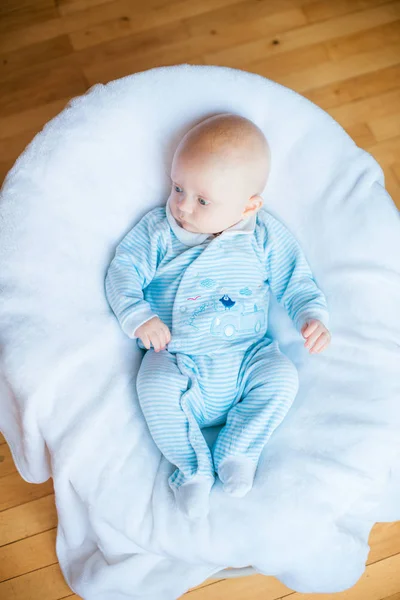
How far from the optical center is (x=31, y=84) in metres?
1.74

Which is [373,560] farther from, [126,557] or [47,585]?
[47,585]

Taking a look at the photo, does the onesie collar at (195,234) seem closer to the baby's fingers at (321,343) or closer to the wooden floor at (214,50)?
the baby's fingers at (321,343)

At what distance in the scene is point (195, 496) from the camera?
1.04 m

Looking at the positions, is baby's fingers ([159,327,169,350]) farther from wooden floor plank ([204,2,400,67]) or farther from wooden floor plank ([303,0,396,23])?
wooden floor plank ([303,0,396,23])

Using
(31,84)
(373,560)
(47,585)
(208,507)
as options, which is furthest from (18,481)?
(31,84)

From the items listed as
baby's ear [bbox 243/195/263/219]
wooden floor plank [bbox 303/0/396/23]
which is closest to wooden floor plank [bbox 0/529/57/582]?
baby's ear [bbox 243/195/263/219]

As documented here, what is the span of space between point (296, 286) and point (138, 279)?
31 centimetres

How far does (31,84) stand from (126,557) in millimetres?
1258

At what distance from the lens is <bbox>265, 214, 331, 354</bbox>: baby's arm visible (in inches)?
45.3

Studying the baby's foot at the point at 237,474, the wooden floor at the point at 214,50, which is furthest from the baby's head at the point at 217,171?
the wooden floor at the point at 214,50

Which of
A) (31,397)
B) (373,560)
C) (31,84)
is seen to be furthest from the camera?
(31,84)

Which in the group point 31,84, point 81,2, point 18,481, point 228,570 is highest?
point 81,2

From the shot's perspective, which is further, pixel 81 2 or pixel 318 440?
pixel 81 2

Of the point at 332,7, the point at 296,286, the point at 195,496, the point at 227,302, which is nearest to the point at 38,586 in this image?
the point at 195,496
